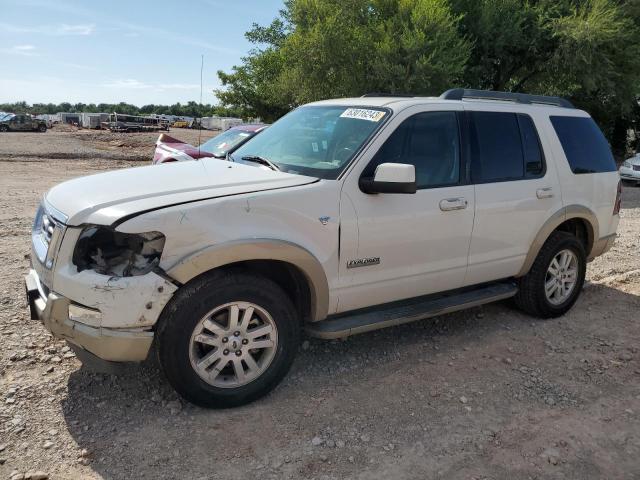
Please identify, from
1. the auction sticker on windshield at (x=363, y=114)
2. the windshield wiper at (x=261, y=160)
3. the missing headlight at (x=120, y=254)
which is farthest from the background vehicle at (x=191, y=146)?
the missing headlight at (x=120, y=254)

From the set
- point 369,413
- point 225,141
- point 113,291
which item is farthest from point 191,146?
point 369,413

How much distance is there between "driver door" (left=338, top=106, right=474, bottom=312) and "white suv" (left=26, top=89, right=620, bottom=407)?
0.04ft

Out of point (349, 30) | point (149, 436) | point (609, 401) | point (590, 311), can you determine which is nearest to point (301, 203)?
point (149, 436)

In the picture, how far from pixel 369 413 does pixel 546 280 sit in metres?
2.50

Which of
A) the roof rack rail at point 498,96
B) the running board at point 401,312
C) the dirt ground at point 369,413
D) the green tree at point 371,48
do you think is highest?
the green tree at point 371,48

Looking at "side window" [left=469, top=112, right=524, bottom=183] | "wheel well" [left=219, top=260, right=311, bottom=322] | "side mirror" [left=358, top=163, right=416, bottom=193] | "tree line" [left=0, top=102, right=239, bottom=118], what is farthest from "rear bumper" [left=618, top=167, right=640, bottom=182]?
"tree line" [left=0, top=102, right=239, bottom=118]

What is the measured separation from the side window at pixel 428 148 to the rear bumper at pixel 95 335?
186 cm

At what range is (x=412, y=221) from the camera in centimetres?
383

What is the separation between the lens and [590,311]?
17.7 ft

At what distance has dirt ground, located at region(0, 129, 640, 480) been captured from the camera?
2908 mm

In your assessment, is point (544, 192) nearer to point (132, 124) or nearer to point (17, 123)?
point (17, 123)

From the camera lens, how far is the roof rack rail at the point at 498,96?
4.43 metres

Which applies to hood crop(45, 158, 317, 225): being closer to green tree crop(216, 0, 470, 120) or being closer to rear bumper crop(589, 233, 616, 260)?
rear bumper crop(589, 233, 616, 260)

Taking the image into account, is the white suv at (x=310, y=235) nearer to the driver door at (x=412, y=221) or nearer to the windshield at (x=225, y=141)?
the driver door at (x=412, y=221)
